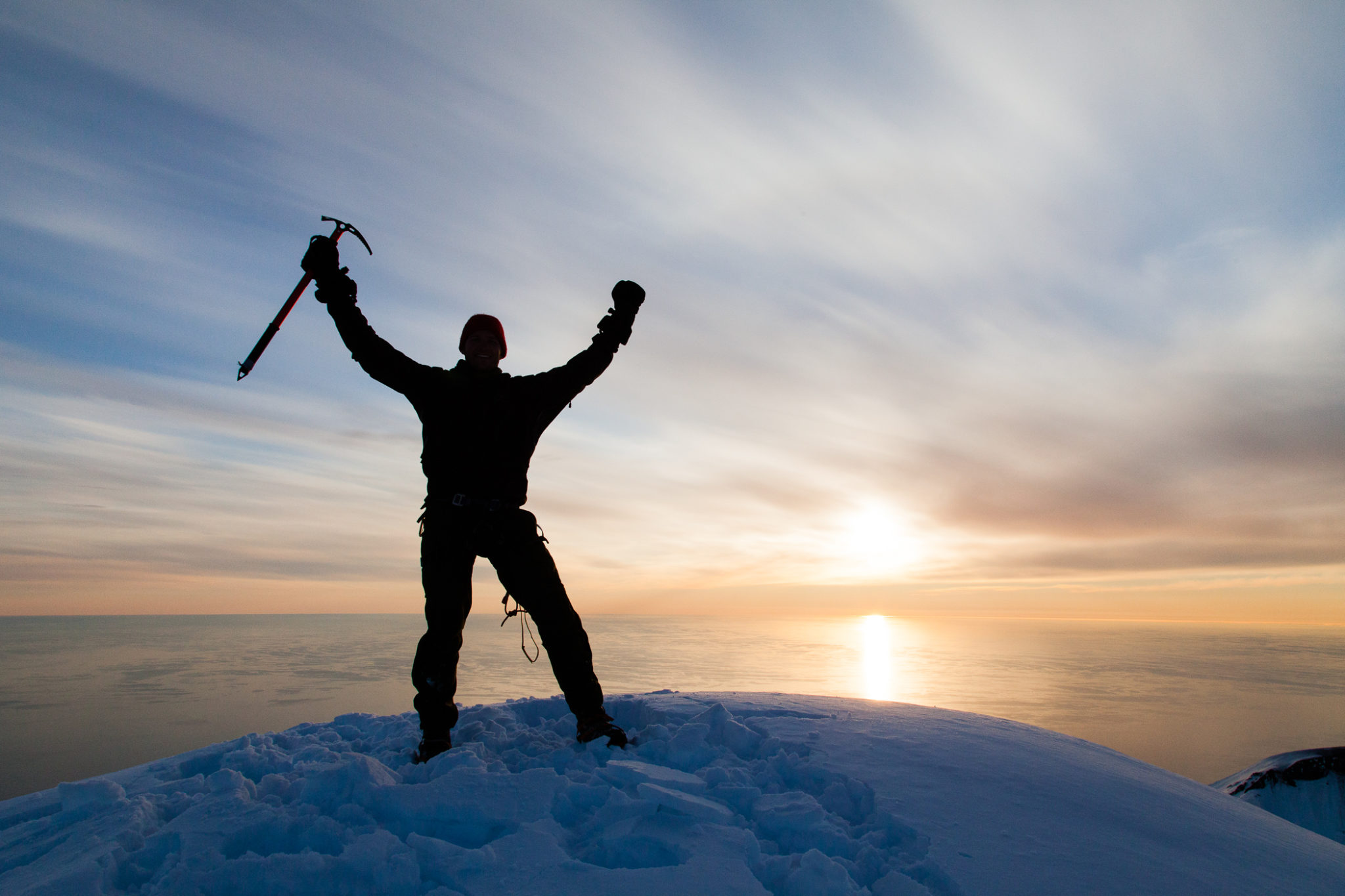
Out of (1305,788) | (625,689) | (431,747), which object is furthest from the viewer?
(625,689)

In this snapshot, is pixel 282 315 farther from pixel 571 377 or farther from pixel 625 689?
pixel 625 689

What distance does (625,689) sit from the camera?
2620 cm

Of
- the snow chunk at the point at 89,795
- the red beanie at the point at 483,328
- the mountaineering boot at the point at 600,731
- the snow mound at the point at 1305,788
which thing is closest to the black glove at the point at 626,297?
the red beanie at the point at 483,328

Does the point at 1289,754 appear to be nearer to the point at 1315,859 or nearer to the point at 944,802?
the point at 1315,859

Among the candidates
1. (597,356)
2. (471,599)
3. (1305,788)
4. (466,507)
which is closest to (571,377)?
(597,356)

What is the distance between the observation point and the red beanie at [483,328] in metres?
4.62

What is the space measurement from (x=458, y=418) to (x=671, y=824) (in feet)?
9.21

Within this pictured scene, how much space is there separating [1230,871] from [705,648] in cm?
5838

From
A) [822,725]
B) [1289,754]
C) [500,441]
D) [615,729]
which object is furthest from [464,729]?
[1289,754]

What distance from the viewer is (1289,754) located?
947cm

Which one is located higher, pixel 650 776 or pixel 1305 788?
pixel 650 776

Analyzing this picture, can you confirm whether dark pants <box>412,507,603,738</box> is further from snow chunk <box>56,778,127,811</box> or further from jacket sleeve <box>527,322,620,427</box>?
snow chunk <box>56,778,127,811</box>

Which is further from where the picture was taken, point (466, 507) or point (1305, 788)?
point (1305, 788)

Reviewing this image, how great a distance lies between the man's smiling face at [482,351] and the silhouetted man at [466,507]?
131 millimetres
